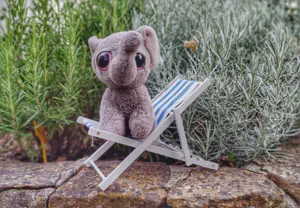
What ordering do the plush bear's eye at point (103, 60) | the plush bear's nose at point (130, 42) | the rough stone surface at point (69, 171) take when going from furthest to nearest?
1. the rough stone surface at point (69, 171)
2. the plush bear's eye at point (103, 60)
3. the plush bear's nose at point (130, 42)

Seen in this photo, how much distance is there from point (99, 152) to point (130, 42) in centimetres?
87

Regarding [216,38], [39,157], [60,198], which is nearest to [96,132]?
[60,198]

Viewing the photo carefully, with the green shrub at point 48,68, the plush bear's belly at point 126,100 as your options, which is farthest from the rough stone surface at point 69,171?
the plush bear's belly at point 126,100

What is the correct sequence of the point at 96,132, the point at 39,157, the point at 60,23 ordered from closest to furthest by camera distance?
1. the point at 96,132
2. the point at 60,23
3. the point at 39,157

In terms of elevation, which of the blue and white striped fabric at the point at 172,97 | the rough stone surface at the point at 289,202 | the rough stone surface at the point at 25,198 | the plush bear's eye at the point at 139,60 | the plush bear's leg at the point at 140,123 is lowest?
the rough stone surface at the point at 289,202

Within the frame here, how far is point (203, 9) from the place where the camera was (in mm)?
2873

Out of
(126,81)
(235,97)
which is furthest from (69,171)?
(235,97)

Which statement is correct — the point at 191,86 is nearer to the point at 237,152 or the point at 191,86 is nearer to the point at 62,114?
the point at 237,152

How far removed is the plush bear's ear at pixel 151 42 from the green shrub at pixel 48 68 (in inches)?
23.7

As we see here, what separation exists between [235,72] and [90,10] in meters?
1.43

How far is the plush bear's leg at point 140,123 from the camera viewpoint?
178cm

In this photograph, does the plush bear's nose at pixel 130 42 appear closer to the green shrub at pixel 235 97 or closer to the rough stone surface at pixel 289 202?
the green shrub at pixel 235 97

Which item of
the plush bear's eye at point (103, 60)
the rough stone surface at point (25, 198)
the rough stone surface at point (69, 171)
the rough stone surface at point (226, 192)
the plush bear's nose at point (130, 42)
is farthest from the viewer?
the rough stone surface at point (69, 171)

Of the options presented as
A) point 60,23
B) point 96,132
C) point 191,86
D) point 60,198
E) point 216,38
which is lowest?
point 60,198
